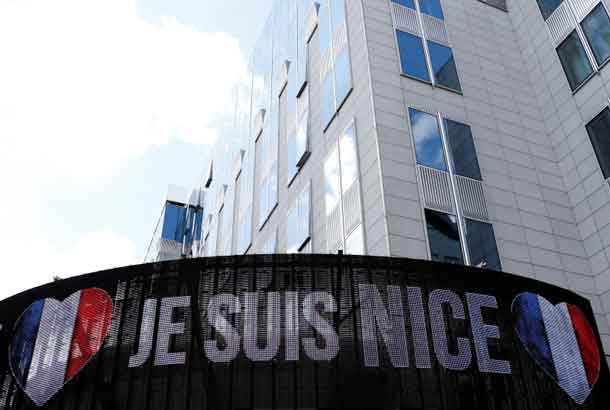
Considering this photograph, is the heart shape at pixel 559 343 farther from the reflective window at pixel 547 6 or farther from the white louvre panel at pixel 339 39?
the reflective window at pixel 547 6

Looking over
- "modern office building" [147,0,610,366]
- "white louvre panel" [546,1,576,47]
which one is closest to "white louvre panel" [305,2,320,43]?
"modern office building" [147,0,610,366]

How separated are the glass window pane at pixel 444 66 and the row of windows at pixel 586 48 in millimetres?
4868

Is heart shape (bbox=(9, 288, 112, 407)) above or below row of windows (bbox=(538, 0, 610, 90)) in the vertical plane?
below

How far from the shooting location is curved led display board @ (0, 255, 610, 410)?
11906mm

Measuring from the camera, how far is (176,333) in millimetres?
12461

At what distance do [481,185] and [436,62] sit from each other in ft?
20.0

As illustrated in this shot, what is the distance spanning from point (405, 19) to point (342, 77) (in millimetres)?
3787

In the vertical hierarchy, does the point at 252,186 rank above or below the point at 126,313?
above

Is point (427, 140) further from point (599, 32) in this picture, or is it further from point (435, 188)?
point (599, 32)

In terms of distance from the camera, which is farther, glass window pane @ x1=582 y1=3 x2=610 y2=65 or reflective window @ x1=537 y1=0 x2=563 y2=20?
reflective window @ x1=537 y1=0 x2=563 y2=20

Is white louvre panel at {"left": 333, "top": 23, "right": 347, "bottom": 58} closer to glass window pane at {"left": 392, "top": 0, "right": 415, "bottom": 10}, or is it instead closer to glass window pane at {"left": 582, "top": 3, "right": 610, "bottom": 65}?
glass window pane at {"left": 392, "top": 0, "right": 415, "bottom": 10}

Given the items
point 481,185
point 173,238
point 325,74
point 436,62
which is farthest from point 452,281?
point 173,238

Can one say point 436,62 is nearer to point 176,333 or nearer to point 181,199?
point 176,333

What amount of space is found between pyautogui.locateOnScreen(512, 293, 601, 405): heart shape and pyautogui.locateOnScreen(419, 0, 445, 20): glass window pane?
16.1 m
